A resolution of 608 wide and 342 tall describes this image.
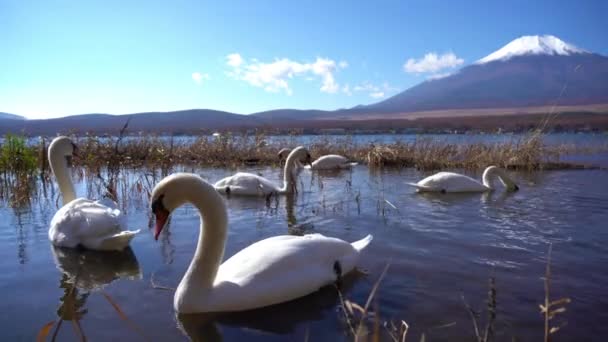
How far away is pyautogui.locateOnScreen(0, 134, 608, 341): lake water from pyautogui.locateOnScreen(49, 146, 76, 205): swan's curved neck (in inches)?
23.5

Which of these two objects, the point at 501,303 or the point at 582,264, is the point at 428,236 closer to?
the point at 582,264

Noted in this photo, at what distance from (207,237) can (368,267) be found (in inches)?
79.9

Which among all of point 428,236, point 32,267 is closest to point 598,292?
point 428,236

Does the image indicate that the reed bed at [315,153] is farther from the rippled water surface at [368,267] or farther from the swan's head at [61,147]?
the rippled water surface at [368,267]

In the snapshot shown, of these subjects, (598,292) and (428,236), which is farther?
(428,236)

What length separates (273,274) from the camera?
3.94m

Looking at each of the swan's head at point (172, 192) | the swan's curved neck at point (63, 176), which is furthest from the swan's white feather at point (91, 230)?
the swan's head at point (172, 192)

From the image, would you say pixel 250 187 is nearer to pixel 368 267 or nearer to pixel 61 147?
pixel 61 147

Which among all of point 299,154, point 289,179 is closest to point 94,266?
point 289,179

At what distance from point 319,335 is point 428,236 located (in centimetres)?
338

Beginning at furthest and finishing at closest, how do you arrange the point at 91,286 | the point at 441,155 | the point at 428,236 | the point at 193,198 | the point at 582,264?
the point at 441,155, the point at 428,236, the point at 582,264, the point at 91,286, the point at 193,198

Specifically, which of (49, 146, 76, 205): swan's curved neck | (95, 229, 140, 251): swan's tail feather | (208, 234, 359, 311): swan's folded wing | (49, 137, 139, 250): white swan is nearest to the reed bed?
(49, 146, 76, 205): swan's curved neck

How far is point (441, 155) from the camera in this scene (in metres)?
15.5

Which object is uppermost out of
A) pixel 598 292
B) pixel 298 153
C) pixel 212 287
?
pixel 298 153
